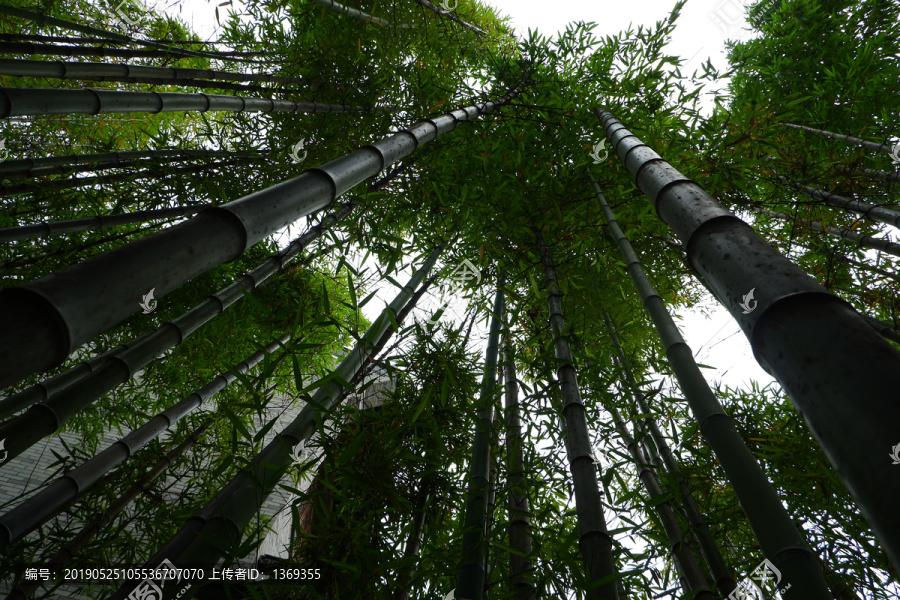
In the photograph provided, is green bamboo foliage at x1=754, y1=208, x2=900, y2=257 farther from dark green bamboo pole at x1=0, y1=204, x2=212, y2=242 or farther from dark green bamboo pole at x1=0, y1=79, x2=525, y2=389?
dark green bamboo pole at x1=0, y1=204, x2=212, y2=242

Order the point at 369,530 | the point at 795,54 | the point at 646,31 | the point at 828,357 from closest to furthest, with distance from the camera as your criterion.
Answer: the point at 828,357 < the point at 369,530 < the point at 646,31 < the point at 795,54

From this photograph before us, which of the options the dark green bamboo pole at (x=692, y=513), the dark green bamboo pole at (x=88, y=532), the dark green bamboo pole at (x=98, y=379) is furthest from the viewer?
the dark green bamboo pole at (x=88, y=532)

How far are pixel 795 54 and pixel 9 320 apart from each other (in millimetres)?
6196

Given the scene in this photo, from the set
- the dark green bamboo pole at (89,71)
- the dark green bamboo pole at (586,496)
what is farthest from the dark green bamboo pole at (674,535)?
the dark green bamboo pole at (89,71)

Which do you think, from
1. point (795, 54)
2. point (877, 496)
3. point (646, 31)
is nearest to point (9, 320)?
point (877, 496)

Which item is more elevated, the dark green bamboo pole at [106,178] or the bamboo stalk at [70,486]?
the dark green bamboo pole at [106,178]

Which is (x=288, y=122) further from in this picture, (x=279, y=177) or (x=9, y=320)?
(x=9, y=320)

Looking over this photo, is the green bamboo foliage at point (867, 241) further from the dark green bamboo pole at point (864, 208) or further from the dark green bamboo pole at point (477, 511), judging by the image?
the dark green bamboo pole at point (477, 511)

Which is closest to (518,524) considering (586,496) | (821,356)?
(586,496)

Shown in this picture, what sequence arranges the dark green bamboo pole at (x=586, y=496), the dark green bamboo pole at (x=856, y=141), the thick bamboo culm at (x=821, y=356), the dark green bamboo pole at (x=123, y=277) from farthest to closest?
the dark green bamboo pole at (x=856, y=141) → the dark green bamboo pole at (x=586, y=496) → the dark green bamboo pole at (x=123, y=277) → the thick bamboo culm at (x=821, y=356)

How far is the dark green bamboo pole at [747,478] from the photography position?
0.87 m

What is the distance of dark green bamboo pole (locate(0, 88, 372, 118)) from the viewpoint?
178cm

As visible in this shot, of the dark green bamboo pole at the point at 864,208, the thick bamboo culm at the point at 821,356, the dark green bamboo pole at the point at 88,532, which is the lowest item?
the thick bamboo culm at the point at 821,356

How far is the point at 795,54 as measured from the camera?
4.53 m
